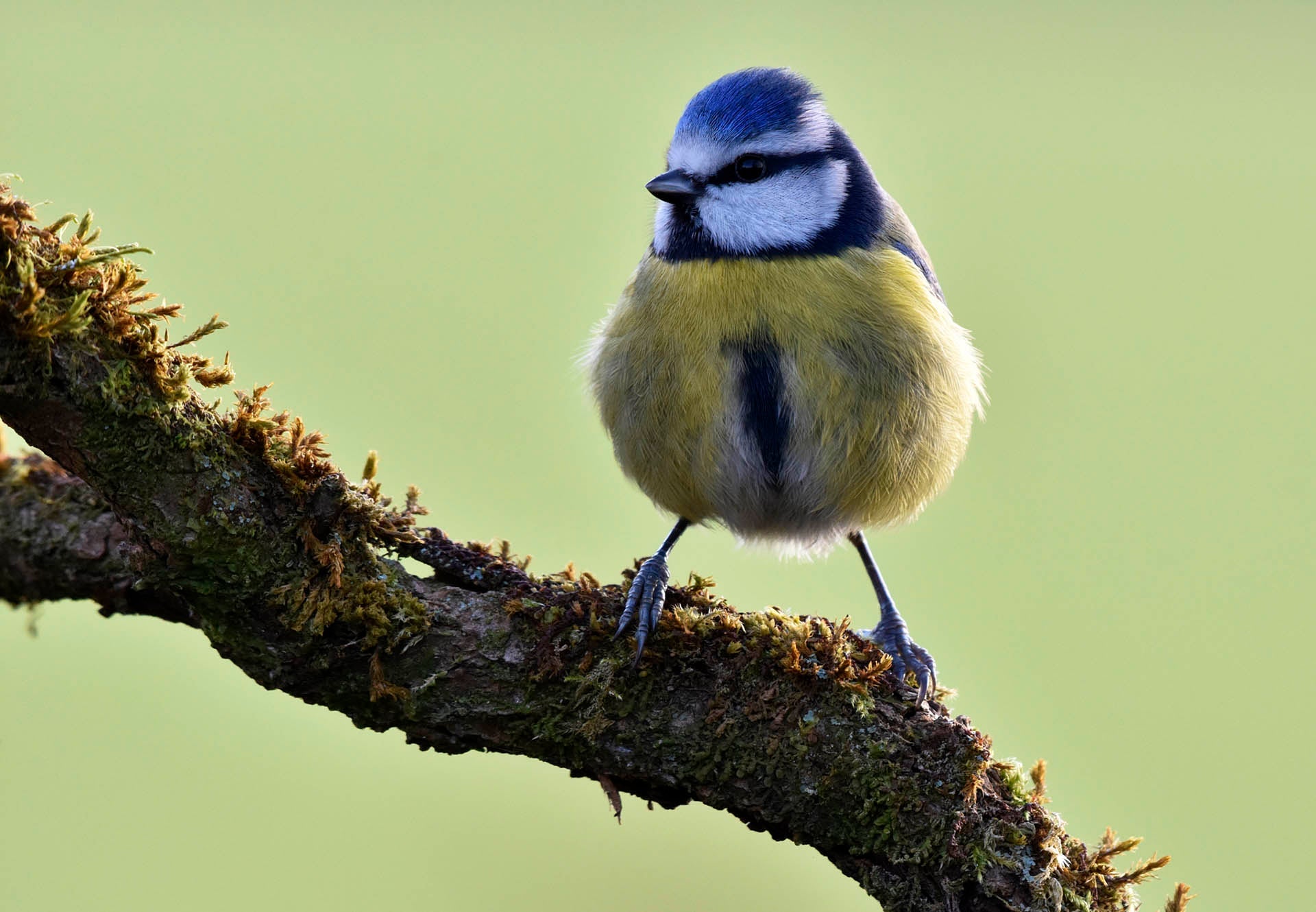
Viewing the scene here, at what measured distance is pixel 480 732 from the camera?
6.50 feet

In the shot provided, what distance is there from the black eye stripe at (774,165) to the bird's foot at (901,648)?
1.13 metres

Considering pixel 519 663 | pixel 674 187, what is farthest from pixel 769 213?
pixel 519 663

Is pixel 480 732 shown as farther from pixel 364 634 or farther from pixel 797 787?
pixel 797 787

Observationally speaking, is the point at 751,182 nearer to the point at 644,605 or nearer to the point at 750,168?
the point at 750,168

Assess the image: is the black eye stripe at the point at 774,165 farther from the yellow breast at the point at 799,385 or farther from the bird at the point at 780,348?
the yellow breast at the point at 799,385

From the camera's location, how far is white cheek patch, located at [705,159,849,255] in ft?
8.34

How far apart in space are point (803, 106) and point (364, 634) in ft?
5.56

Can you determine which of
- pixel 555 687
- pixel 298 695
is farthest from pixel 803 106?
pixel 298 695

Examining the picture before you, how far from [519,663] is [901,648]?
3.45 ft

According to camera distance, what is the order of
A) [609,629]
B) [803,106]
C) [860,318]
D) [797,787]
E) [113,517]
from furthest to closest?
[803,106], [860,318], [113,517], [609,629], [797,787]

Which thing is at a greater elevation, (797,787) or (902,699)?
(902,699)

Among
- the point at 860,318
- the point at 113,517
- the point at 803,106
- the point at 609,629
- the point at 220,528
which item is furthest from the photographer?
the point at 803,106

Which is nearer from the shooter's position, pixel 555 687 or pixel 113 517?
pixel 555 687

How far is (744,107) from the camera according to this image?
256 cm
